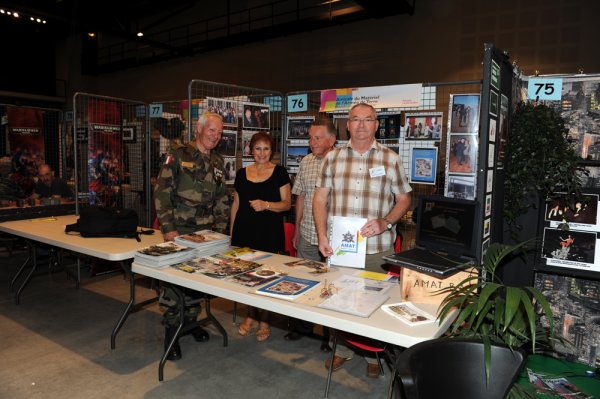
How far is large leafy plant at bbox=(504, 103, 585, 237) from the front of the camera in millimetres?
2768

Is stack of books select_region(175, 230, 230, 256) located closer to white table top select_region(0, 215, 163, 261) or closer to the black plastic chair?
white table top select_region(0, 215, 163, 261)

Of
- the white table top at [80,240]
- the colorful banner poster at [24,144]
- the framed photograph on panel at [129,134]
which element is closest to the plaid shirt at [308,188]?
the white table top at [80,240]

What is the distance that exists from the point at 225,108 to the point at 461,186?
84.9 inches

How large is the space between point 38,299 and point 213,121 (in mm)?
2835

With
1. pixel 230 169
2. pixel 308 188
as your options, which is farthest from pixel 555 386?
pixel 230 169

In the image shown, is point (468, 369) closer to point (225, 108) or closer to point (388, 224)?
point (388, 224)

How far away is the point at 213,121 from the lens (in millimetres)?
2867

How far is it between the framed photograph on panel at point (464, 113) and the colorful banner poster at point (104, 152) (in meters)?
3.96

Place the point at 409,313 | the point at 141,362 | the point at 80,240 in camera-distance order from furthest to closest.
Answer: the point at 80,240 → the point at 141,362 → the point at 409,313

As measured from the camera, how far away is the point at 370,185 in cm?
255

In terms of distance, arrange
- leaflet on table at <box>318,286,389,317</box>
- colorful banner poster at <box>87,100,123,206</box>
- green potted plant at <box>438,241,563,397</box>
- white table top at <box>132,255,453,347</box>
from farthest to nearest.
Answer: colorful banner poster at <box>87,100,123,206</box> < leaflet on table at <box>318,286,389,317</box> < white table top at <box>132,255,453,347</box> < green potted plant at <box>438,241,563,397</box>

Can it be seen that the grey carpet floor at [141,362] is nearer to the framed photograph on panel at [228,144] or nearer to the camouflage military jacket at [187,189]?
the camouflage military jacket at [187,189]

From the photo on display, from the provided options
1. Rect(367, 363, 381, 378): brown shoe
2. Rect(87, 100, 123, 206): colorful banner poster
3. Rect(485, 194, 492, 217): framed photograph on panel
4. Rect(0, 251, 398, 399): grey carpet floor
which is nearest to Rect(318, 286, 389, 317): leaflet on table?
Rect(485, 194, 492, 217): framed photograph on panel

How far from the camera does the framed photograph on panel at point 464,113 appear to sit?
118 inches
